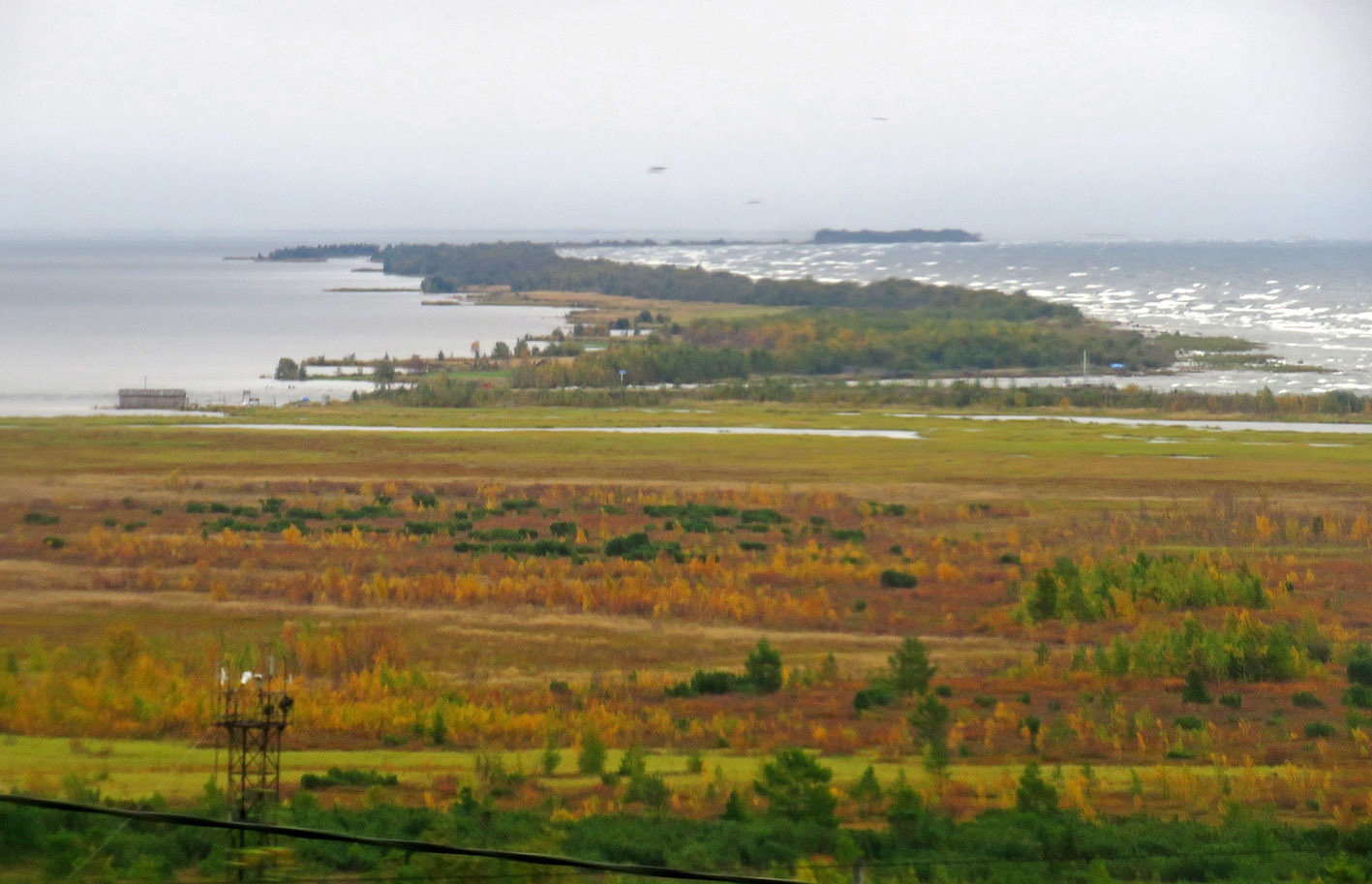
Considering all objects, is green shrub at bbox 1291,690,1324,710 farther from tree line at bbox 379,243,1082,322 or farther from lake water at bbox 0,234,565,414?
tree line at bbox 379,243,1082,322

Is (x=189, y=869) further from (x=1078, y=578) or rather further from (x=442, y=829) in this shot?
(x=1078, y=578)

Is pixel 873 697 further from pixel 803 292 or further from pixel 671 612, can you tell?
pixel 803 292

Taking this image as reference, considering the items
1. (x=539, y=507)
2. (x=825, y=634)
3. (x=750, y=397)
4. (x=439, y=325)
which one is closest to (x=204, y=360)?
(x=439, y=325)

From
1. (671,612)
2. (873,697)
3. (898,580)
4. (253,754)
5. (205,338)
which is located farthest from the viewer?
(205,338)

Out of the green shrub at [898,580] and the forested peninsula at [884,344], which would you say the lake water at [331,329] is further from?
the green shrub at [898,580]

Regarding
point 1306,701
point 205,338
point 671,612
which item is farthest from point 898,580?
point 205,338

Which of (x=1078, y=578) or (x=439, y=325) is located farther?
(x=439, y=325)

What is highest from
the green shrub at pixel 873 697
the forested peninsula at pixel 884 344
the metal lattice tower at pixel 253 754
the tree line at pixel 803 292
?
the tree line at pixel 803 292

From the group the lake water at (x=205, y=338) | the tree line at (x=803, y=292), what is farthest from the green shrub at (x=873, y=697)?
the tree line at (x=803, y=292)
